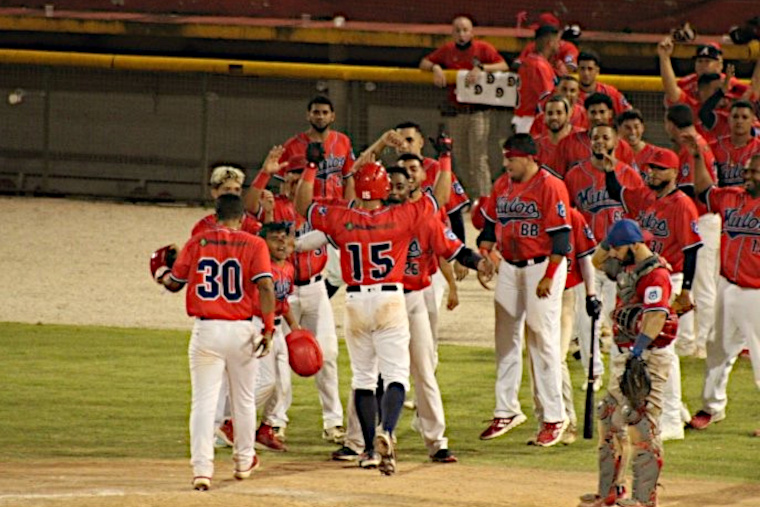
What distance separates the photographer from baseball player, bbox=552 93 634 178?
13359 mm

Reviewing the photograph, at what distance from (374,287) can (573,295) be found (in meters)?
2.38

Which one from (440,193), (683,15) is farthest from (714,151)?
(683,15)

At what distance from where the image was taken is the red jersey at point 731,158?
13.9 m

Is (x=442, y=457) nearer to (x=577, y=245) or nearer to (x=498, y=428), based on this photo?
(x=498, y=428)

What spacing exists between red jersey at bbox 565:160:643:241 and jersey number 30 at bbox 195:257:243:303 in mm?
3840

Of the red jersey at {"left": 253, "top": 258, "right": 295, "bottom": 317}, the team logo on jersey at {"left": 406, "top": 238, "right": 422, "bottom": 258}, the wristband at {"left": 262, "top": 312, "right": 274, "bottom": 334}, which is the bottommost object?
the wristband at {"left": 262, "top": 312, "right": 274, "bottom": 334}

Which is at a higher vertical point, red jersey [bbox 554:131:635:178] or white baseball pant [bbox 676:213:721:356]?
red jersey [bbox 554:131:635:178]

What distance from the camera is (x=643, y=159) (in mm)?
13148

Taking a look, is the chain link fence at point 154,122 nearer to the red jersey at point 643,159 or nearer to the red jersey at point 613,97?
the red jersey at point 613,97

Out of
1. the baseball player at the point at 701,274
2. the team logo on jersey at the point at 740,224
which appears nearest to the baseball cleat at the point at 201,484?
the team logo on jersey at the point at 740,224

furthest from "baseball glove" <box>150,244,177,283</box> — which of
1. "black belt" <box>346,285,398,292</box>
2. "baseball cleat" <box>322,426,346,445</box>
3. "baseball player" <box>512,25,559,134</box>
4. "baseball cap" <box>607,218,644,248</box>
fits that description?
"baseball player" <box>512,25,559,134</box>

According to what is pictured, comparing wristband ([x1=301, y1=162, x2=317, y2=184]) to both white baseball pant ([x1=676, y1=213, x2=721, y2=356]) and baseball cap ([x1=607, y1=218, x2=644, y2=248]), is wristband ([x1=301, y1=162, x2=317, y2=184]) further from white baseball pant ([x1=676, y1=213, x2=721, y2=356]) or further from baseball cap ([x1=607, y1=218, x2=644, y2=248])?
white baseball pant ([x1=676, y1=213, x2=721, y2=356])

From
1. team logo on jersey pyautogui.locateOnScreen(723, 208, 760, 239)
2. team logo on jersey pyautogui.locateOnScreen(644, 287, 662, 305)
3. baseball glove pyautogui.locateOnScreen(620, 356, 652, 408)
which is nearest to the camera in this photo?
baseball glove pyautogui.locateOnScreen(620, 356, 652, 408)

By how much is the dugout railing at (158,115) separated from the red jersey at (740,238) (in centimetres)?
894
